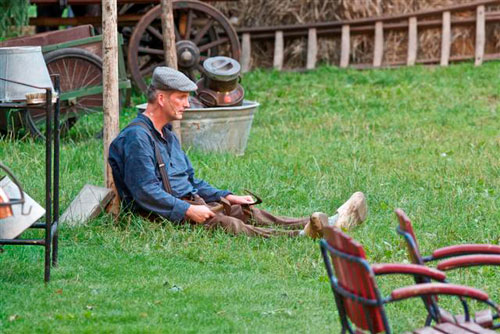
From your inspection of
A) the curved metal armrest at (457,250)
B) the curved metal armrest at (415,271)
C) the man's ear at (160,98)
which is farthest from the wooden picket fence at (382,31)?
the curved metal armrest at (415,271)

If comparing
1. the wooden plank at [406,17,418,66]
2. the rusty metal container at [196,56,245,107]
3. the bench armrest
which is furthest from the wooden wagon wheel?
the bench armrest

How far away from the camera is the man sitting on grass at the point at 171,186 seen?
6469mm

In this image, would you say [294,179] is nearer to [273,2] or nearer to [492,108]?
[492,108]

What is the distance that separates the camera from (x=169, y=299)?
17.3 ft

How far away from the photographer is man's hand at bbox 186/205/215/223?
650 cm

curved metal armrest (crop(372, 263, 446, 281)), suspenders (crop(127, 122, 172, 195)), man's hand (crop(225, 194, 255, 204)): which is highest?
curved metal armrest (crop(372, 263, 446, 281))

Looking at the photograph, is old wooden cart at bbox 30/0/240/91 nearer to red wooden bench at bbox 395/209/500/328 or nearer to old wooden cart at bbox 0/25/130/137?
old wooden cart at bbox 0/25/130/137

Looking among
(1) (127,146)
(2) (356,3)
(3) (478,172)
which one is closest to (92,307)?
(1) (127,146)

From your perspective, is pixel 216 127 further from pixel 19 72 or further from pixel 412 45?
pixel 412 45

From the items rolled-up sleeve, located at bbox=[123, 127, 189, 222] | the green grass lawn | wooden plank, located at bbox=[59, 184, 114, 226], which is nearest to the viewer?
the green grass lawn

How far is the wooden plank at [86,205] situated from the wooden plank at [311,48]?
969 centimetres

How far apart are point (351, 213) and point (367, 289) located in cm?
304

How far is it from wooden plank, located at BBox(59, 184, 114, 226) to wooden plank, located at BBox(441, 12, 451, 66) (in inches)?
392

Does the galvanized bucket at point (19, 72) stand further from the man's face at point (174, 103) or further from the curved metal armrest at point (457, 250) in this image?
the curved metal armrest at point (457, 250)
